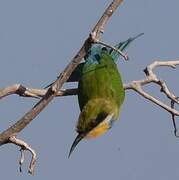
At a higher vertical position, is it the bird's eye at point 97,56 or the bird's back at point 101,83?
the bird's eye at point 97,56

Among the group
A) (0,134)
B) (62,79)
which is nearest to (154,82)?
(62,79)

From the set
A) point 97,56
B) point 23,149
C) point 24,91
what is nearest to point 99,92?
point 97,56

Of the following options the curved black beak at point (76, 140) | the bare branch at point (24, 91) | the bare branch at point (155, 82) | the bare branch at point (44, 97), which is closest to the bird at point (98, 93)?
the curved black beak at point (76, 140)

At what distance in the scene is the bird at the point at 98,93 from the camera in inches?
201

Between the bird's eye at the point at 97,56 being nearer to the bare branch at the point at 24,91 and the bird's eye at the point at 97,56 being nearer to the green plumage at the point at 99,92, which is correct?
the green plumage at the point at 99,92

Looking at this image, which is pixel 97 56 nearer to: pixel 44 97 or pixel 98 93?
pixel 98 93

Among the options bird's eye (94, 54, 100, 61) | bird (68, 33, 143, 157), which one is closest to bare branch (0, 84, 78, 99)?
bird (68, 33, 143, 157)

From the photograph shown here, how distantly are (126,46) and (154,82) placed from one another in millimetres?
1184

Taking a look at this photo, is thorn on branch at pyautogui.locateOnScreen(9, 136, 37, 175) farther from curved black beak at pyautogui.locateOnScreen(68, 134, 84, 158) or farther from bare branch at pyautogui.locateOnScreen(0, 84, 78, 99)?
curved black beak at pyautogui.locateOnScreen(68, 134, 84, 158)

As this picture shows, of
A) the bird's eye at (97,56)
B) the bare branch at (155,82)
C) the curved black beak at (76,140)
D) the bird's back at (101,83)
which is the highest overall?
the bird's eye at (97,56)

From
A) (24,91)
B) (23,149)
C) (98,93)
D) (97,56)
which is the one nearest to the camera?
(23,149)

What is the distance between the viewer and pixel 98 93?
5.47 metres

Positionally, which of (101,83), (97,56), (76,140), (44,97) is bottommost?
(76,140)

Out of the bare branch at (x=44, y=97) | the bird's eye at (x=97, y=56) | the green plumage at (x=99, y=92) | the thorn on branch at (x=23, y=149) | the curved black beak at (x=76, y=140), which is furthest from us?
the bird's eye at (x=97, y=56)
